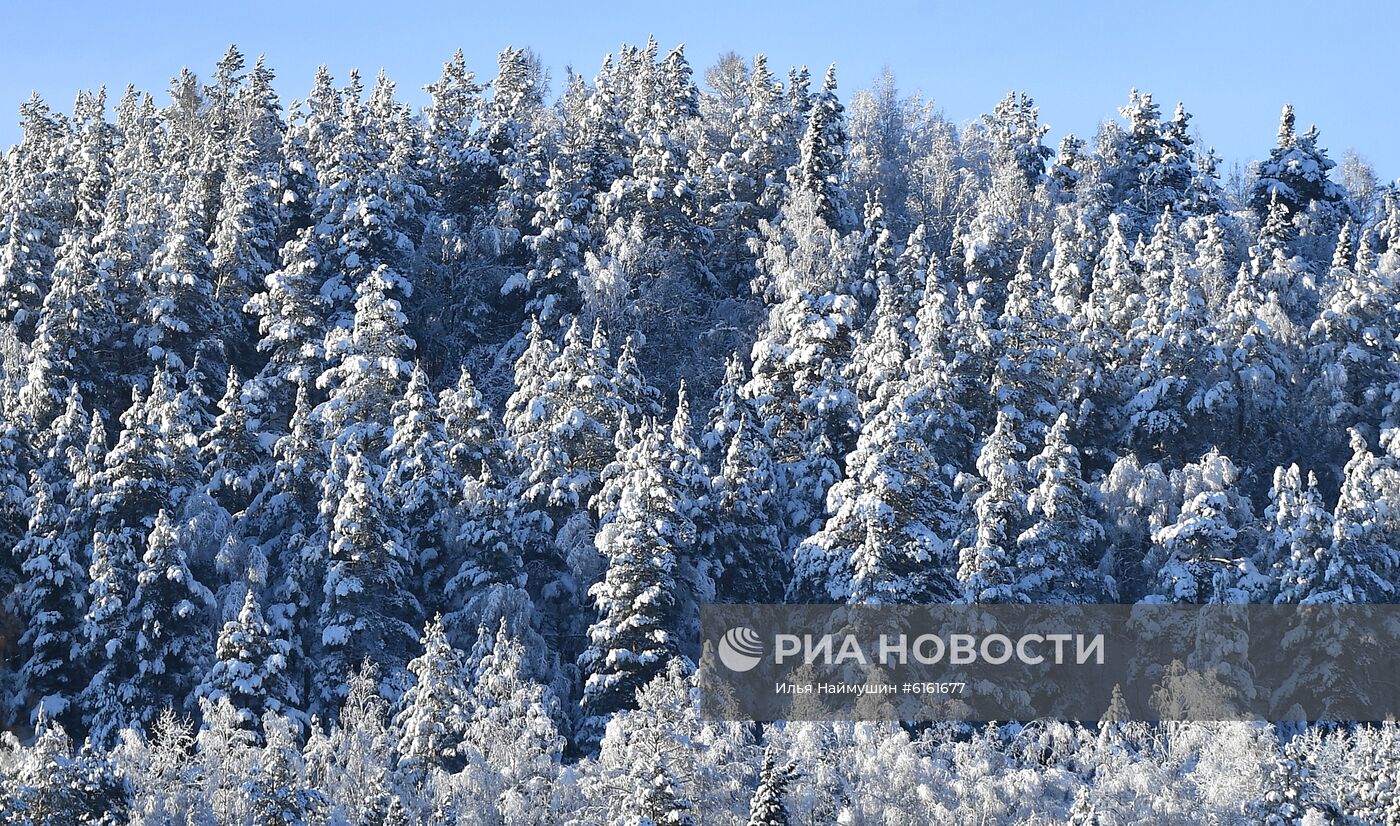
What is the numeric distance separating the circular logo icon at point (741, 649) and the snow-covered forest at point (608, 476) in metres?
1.12

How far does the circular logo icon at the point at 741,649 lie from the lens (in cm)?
3462

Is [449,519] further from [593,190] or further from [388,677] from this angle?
[593,190]

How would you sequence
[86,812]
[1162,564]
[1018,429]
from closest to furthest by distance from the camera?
[86,812]
[1162,564]
[1018,429]

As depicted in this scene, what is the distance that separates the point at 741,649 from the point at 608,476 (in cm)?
627

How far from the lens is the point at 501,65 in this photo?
78750mm

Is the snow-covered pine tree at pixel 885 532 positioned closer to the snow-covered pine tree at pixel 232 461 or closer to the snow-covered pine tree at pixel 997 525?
the snow-covered pine tree at pixel 997 525

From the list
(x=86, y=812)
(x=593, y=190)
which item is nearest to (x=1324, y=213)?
(x=593, y=190)

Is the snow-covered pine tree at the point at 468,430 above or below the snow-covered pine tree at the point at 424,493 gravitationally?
above

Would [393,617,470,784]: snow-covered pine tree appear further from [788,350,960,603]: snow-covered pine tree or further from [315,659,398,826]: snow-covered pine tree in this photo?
[788,350,960,603]: snow-covered pine tree

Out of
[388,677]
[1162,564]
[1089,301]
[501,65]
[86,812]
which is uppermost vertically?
[501,65]

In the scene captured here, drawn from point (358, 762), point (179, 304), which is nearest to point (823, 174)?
point (179, 304)

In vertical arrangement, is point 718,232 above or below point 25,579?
above

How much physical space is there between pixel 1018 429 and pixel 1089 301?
8882 millimetres

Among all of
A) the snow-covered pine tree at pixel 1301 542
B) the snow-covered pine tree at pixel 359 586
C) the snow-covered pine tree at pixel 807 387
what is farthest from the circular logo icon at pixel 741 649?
the snow-covered pine tree at pixel 1301 542
